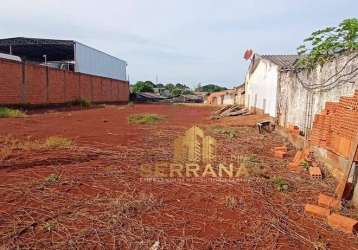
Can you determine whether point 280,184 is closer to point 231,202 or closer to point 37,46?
point 231,202

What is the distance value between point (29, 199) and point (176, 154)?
333 cm

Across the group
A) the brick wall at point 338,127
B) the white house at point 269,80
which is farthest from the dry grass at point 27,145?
the white house at point 269,80

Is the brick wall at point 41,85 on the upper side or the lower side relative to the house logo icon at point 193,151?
upper

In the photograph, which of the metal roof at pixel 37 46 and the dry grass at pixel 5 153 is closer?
the dry grass at pixel 5 153

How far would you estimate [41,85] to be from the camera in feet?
69.5

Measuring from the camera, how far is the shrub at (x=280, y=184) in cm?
488

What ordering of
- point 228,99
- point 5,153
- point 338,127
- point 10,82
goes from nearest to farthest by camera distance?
point 338,127 < point 5,153 < point 10,82 < point 228,99

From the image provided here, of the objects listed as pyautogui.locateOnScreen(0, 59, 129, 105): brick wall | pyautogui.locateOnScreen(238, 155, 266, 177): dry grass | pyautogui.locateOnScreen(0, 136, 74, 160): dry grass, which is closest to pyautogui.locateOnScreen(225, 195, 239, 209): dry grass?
pyautogui.locateOnScreen(238, 155, 266, 177): dry grass

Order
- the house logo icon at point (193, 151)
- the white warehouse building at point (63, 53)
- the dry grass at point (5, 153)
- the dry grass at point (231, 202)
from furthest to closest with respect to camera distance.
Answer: the white warehouse building at point (63, 53)
the house logo icon at point (193, 151)
the dry grass at point (5, 153)
the dry grass at point (231, 202)

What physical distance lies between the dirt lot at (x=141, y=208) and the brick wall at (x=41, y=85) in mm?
12854

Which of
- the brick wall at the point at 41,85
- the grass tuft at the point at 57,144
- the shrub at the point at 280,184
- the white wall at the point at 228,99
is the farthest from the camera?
the white wall at the point at 228,99

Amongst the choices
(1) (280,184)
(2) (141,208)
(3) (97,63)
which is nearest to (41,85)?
(3) (97,63)

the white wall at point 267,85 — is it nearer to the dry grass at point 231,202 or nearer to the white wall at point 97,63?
the dry grass at point 231,202

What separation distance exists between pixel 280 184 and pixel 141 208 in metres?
2.25
